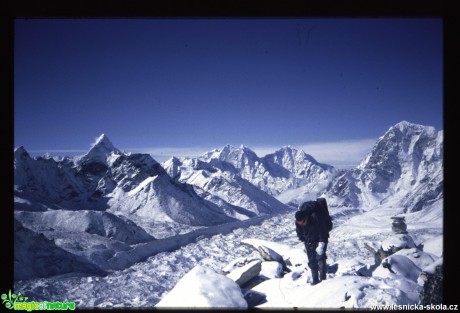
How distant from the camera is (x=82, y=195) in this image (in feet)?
196

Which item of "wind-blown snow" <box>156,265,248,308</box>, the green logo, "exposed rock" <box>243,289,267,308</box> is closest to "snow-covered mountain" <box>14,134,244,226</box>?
the green logo

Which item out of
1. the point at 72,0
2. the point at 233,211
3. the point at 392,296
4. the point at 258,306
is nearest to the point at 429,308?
the point at 392,296

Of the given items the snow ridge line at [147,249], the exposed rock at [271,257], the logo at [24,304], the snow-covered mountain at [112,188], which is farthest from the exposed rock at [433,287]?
the snow-covered mountain at [112,188]

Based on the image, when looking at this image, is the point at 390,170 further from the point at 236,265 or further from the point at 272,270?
the point at 272,270

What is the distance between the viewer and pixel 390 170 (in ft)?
431

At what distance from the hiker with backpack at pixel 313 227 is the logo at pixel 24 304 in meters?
3.96

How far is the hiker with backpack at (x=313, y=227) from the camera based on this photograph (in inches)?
215

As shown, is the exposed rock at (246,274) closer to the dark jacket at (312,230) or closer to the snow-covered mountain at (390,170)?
the dark jacket at (312,230)

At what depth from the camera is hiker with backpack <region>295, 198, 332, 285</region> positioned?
5465 mm

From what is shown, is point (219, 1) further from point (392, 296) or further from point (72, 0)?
point (392, 296)

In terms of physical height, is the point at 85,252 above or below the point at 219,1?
below

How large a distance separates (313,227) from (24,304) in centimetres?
473

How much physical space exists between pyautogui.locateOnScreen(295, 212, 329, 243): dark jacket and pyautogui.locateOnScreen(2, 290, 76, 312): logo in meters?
3.97
